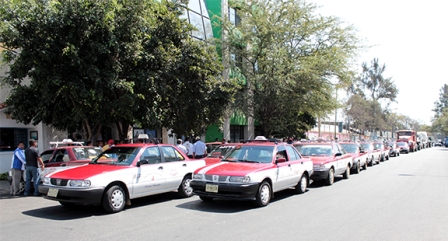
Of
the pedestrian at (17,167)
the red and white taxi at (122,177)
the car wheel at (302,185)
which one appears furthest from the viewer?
the pedestrian at (17,167)

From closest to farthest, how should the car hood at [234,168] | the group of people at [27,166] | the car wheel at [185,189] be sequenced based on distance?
1. the car hood at [234,168]
2. the car wheel at [185,189]
3. the group of people at [27,166]

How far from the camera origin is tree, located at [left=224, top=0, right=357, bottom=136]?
20766 millimetres

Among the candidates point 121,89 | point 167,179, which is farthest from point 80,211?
point 121,89

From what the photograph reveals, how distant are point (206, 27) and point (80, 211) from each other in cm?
2050

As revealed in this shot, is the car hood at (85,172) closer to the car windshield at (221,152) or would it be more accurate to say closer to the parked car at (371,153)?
the car windshield at (221,152)

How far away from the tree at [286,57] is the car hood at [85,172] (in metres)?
13.4

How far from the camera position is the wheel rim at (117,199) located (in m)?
7.87

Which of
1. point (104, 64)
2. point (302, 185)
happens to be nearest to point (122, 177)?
point (104, 64)

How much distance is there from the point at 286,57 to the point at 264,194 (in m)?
13.5

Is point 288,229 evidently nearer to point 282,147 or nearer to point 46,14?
point 282,147

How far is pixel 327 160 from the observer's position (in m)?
12.7

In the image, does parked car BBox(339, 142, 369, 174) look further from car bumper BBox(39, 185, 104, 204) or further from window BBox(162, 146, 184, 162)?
car bumper BBox(39, 185, 104, 204)

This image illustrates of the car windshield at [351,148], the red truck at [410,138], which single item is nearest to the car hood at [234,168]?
the car windshield at [351,148]

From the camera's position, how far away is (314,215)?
24.9 feet
